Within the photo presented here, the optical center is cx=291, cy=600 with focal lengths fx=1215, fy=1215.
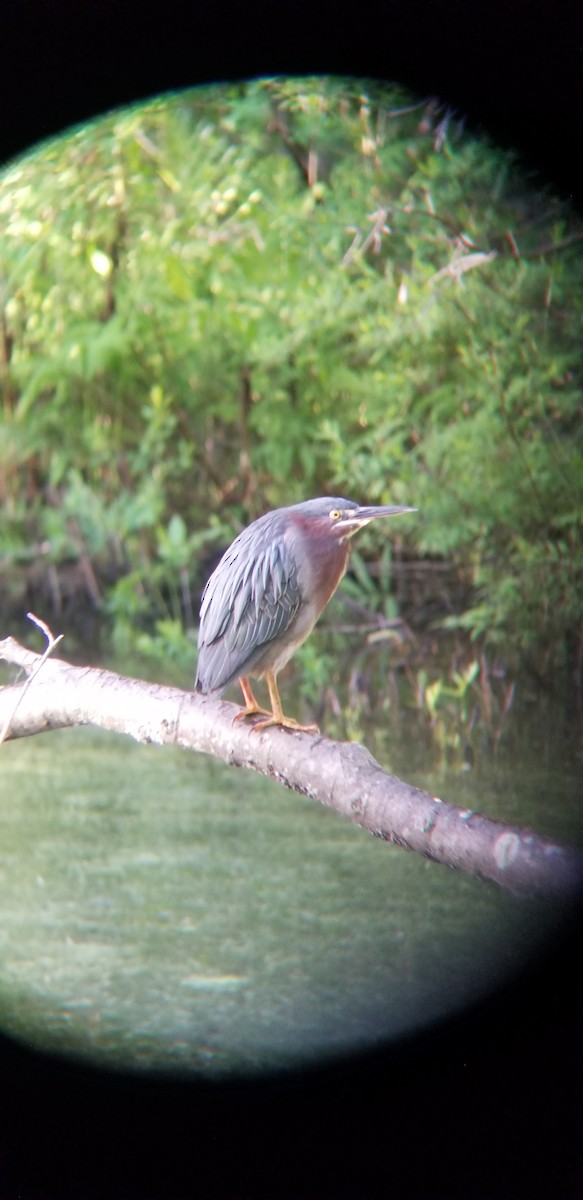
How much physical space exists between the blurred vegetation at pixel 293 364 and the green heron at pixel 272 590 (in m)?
0.60

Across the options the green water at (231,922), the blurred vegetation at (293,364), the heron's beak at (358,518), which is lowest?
the green water at (231,922)

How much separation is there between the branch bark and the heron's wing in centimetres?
4

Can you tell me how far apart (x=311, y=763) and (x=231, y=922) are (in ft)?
2.40

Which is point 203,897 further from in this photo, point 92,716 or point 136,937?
point 92,716

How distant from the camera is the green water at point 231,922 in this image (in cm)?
138

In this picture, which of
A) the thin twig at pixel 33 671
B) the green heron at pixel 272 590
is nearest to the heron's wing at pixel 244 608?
the green heron at pixel 272 590

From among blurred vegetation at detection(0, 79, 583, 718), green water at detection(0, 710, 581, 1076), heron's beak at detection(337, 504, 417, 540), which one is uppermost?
heron's beak at detection(337, 504, 417, 540)

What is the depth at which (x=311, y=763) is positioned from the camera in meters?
1.04

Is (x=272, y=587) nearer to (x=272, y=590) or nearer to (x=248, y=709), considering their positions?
(x=272, y=590)

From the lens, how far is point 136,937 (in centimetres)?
165

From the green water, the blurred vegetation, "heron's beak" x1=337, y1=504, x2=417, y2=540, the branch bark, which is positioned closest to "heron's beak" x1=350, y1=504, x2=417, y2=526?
"heron's beak" x1=337, y1=504, x2=417, y2=540

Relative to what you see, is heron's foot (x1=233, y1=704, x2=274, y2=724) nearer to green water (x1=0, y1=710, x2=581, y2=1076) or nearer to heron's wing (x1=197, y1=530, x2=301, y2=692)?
heron's wing (x1=197, y1=530, x2=301, y2=692)

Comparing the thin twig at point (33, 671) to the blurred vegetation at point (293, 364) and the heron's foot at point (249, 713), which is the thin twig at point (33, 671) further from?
the blurred vegetation at point (293, 364)

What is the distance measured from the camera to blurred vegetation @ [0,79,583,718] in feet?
5.68
